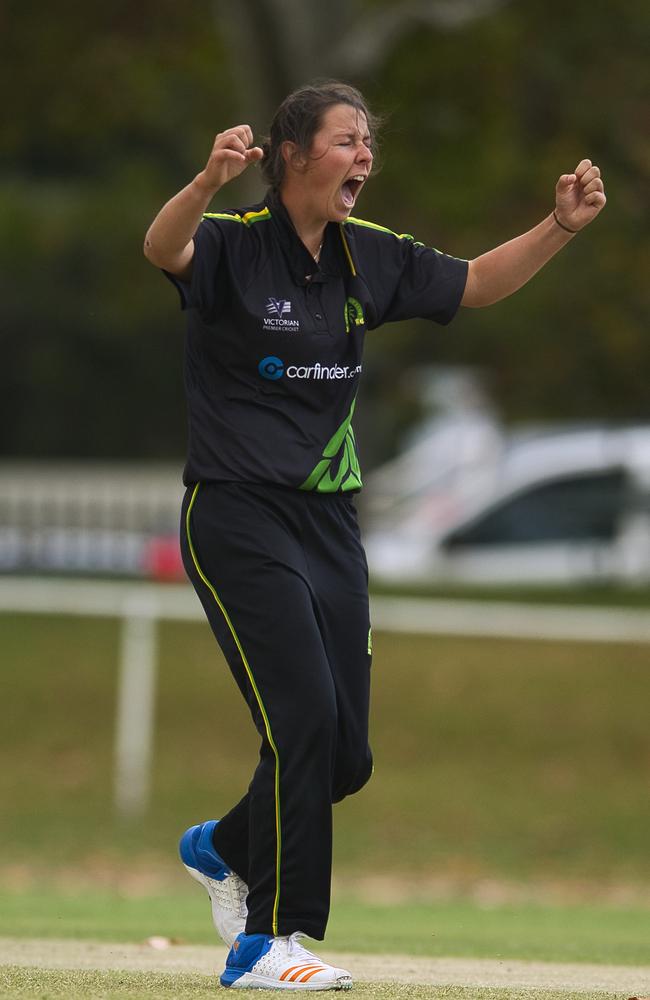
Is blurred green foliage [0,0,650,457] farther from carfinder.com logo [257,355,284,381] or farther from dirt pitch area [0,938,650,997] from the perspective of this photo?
carfinder.com logo [257,355,284,381]

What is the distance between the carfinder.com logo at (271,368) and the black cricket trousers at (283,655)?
11.8 inches

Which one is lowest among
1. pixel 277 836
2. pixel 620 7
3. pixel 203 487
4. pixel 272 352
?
pixel 277 836

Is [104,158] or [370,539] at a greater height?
[104,158]

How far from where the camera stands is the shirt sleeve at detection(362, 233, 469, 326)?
17.8 ft

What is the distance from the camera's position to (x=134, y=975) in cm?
529

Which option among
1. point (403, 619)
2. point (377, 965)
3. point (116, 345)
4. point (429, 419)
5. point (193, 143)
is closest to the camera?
point (377, 965)

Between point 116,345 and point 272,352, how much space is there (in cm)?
2493

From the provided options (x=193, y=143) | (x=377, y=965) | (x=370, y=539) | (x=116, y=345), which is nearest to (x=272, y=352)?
(x=377, y=965)

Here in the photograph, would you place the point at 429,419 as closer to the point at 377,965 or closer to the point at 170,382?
the point at 170,382

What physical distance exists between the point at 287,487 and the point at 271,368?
320 millimetres

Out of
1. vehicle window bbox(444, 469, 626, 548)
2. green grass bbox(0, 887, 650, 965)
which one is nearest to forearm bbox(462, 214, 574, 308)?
green grass bbox(0, 887, 650, 965)

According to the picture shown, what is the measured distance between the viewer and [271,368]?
5074 mm

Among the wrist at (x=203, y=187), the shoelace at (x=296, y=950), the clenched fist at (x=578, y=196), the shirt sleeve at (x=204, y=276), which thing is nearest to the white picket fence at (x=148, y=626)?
the clenched fist at (x=578, y=196)

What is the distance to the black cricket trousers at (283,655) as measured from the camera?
16.6 ft
